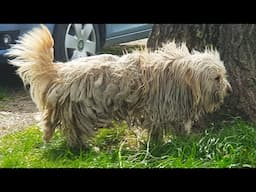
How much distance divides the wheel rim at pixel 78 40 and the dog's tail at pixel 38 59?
94.9 inches

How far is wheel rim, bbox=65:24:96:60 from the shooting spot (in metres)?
7.72

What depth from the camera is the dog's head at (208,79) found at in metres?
5.13

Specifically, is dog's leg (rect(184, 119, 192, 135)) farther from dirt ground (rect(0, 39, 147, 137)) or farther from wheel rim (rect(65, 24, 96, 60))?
wheel rim (rect(65, 24, 96, 60))

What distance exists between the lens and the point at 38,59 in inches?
206

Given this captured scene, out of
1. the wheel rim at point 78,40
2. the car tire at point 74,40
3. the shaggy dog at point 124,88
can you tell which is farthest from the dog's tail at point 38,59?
the wheel rim at point 78,40

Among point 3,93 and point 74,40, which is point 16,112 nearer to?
point 3,93

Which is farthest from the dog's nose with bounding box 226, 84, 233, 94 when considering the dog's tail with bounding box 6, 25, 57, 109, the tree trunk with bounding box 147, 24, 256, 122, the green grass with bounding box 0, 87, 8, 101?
the green grass with bounding box 0, 87, 8, 101

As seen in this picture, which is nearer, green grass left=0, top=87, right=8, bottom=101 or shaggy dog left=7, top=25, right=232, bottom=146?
shaggy dog left=7, top=25, right=232, bottom=146

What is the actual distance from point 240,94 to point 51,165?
5.93 feet

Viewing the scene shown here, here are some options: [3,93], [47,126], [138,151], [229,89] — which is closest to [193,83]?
[229,89]

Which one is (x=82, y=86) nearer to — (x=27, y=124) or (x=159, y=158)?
(x=159, y=158)

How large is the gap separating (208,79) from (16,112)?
2.70 metres

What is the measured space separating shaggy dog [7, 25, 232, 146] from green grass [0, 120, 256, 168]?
0.16 metres

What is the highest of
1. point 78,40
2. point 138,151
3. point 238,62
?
point 78,40
